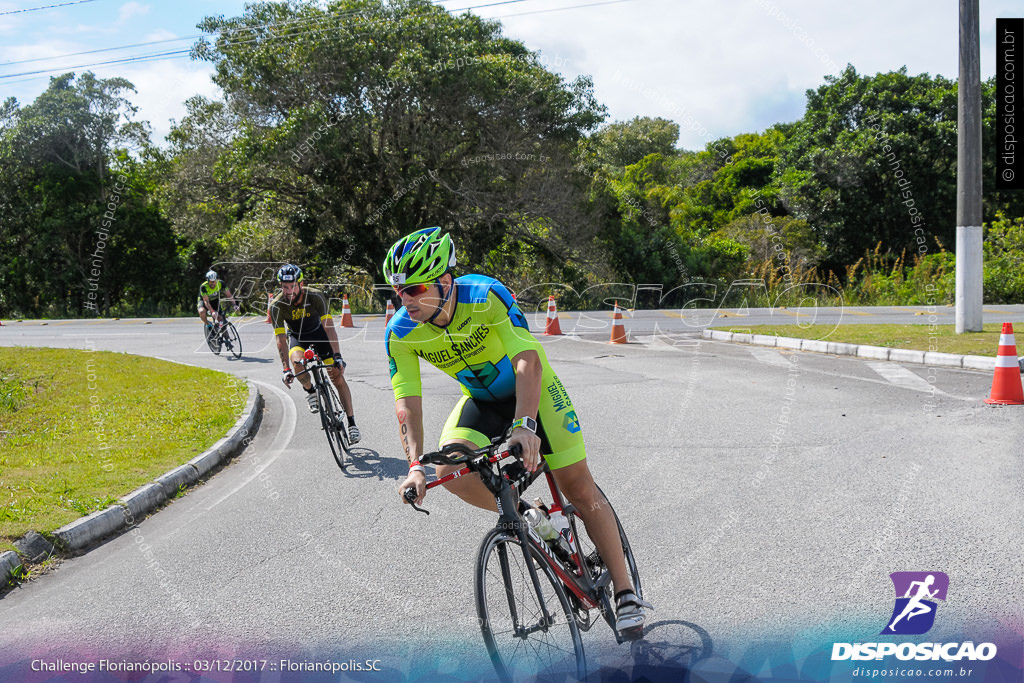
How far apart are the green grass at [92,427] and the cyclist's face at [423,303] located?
356 centimetres

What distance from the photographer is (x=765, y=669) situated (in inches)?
141

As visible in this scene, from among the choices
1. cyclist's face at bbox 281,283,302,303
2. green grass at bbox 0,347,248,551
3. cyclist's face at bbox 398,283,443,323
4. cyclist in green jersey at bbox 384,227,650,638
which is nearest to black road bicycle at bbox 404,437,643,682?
cyclist in green jersey at bbox 384,227,650,638

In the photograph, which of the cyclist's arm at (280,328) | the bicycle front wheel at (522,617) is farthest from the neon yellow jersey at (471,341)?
the cyclist's arm at (280,328)

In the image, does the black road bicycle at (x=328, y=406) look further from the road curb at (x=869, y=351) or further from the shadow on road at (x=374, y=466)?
the road curb at (x=869, y=351)

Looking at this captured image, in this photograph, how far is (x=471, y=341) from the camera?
3.88m

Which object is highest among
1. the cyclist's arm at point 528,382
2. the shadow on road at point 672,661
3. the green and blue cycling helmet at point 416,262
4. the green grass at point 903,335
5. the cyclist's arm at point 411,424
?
the green and blue cycling helmet at point 416,262

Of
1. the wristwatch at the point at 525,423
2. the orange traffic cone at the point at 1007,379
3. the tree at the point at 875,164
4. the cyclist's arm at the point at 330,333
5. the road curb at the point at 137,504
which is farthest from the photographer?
the tree at the point at 875,164

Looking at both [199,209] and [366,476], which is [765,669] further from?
[199,209]

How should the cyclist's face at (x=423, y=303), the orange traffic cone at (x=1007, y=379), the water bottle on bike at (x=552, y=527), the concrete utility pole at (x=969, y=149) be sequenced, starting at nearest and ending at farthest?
the water bottle on bike at (x=552, y=527)
the cyclist's face at (x=423, y=303)
the orange traffic cone at (x=1007, y=379)
the concrete utility pole at (x=969, y=149)

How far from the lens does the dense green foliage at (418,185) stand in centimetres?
2650

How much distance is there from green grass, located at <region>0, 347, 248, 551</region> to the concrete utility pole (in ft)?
38.8

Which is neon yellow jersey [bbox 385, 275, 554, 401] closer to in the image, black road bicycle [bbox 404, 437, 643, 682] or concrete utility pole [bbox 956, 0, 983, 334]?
black road bicycle [bbox 404, 437, 643, 682]

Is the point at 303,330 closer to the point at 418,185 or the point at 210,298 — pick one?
the point at 210,298

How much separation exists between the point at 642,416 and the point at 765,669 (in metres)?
5.73
